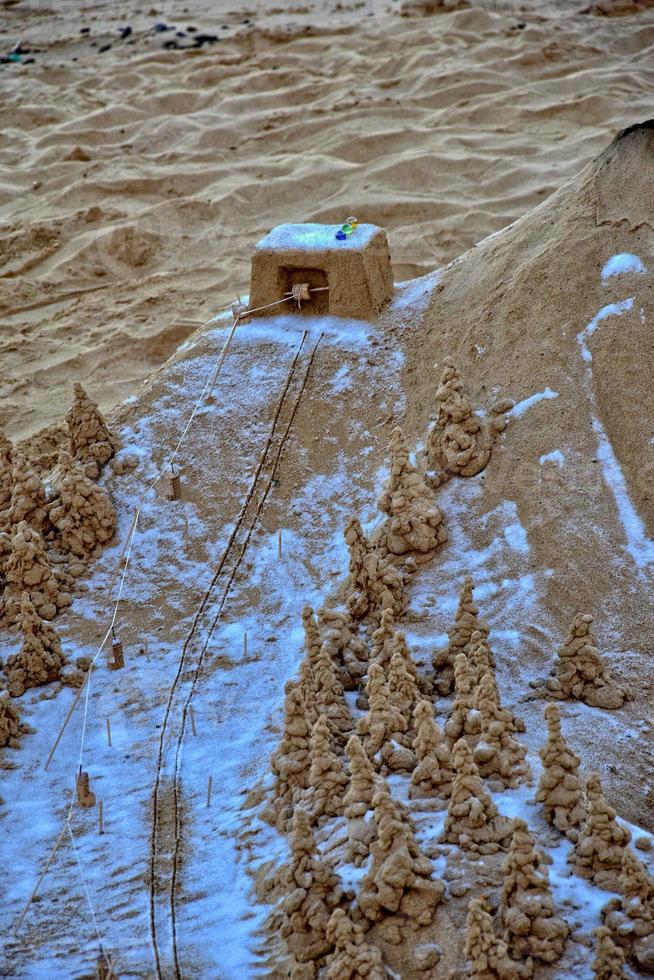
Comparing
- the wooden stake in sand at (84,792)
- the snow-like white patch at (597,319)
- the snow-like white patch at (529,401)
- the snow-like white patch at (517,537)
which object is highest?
the snow-like white patch at (597,319)

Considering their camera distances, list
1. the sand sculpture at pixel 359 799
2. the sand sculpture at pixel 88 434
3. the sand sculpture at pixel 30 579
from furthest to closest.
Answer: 1. the sand sculpture at pixel 88 434
2. the sand sculpture at pixel 30 579
3. the sand sculpture at pixel 359 799

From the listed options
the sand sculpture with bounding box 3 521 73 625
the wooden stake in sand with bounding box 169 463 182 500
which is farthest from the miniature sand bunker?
the sand sculpture with bounding box 3 521 73 625

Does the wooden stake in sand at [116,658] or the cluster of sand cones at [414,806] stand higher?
the cluster of sand cones at [414,806]

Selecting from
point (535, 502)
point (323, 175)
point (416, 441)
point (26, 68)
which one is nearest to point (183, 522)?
point (416, 441)

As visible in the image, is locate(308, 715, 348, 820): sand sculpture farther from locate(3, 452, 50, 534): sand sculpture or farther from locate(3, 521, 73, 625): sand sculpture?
locate(3, 452, 50, 534): sand sculpture

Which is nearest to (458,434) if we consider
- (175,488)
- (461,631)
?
(461,631)

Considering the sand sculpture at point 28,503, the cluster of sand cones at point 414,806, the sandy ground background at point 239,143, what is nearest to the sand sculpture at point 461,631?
the cluster of sand cones at point 414,806

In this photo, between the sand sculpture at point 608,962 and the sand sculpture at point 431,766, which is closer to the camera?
the sand sculpture at point 608,962

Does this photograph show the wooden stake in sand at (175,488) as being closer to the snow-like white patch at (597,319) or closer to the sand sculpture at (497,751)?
the snow-like white patch at (597,319)
